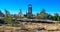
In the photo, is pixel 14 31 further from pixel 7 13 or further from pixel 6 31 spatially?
pixel 7 13

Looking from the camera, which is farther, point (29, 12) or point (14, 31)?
point (29, 12)

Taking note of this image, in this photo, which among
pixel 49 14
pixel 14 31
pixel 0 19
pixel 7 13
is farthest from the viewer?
pixel 49 14

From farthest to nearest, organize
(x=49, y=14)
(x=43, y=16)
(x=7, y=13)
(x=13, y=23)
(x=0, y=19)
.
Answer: (x=49, y=14), (x=43, y=16), (x=0, y=19), (x=7, y=13), (x=13, y=23)

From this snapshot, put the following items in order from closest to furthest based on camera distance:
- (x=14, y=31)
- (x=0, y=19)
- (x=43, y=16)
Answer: (x=14, y=31) → (x=0, y=19) → (x=43, y=16)

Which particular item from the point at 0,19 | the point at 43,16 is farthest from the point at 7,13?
the point at 43,16

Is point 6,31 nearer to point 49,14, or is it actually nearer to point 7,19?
point 7,19

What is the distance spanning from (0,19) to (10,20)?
604 centimetres

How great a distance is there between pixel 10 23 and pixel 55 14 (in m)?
25.2

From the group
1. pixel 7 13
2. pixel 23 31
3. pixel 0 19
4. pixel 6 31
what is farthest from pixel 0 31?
pixel 0 19

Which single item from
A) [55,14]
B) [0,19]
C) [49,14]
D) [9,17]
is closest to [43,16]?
[55,14]

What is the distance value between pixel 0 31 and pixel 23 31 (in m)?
2.10

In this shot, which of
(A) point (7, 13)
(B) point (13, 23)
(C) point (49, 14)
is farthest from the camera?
(C) point (49, 14)

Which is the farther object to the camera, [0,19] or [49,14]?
[49,14]

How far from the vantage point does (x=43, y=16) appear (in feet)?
156
